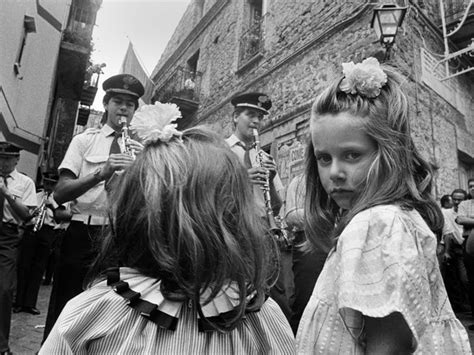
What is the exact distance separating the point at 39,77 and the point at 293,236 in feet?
29.5

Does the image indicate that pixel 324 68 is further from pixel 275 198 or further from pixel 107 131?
pixel 107 131

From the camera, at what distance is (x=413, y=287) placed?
3.31 ft

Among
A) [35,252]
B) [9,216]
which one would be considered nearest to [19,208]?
[9,216]

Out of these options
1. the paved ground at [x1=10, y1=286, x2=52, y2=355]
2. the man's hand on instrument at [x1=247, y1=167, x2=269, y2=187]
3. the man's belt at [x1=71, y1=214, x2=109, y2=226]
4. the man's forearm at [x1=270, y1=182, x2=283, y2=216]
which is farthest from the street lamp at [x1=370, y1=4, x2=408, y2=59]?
the paved ground at [x1=10, y1=286, x2=52, y2=355]

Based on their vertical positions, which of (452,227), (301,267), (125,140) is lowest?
(301,267)

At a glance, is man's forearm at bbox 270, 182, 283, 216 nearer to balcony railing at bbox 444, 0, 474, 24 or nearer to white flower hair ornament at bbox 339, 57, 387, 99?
white flower hair ornament at bbox 339, 57, 387, 99

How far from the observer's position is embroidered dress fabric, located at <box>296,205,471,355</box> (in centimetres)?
100

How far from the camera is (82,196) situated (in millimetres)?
2844

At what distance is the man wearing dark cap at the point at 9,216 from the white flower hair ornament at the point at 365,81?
2.85m

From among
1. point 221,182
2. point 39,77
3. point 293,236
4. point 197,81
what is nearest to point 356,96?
point 221,182

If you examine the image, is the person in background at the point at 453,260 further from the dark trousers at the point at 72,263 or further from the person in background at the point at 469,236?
the dark trousers at the point at 72,263

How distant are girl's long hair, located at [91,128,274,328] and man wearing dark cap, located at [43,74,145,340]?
1468mm

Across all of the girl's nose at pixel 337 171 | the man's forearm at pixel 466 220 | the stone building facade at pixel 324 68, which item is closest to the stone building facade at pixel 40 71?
the stone building facade at pixel 324 68

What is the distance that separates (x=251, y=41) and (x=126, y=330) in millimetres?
9499
